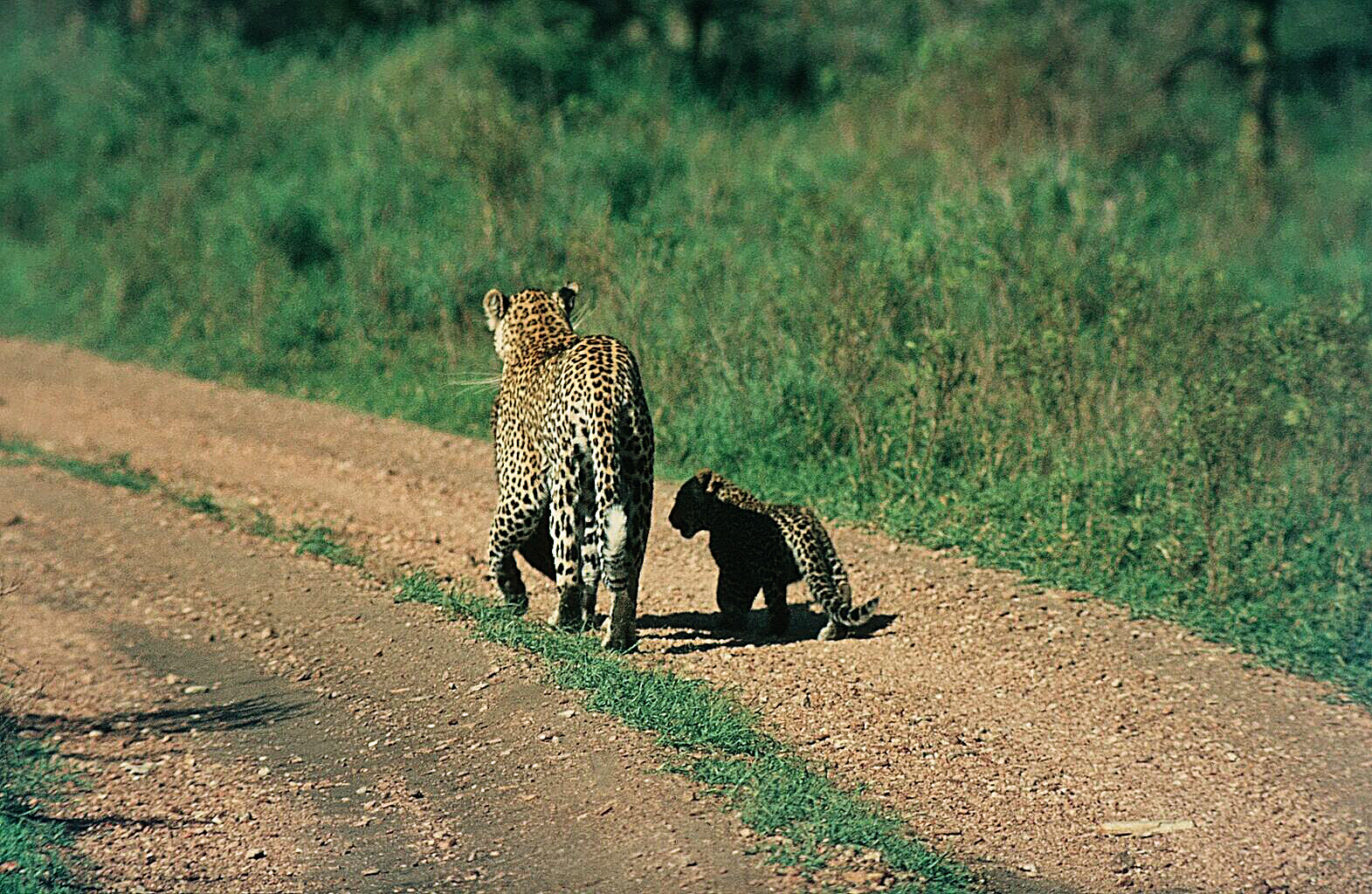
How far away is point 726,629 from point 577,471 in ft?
4.18

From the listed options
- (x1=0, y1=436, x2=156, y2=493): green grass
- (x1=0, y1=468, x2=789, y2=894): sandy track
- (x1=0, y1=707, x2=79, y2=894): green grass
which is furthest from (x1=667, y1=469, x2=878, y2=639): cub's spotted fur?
(x1=0, y1=436, x2=156, y2=493): green grass

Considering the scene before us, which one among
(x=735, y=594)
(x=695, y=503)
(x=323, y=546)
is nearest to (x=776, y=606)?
(x=735, y=594)

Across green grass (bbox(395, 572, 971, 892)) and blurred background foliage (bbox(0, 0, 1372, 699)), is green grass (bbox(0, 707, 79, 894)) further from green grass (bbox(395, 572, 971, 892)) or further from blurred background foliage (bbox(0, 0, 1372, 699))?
blurred background foliage (bbox(0, 0, 1372, 699))

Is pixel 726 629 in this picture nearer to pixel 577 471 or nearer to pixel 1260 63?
pixel 577 471

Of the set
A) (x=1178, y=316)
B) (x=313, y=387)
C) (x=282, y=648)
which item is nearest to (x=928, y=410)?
(x=1178, y=316)

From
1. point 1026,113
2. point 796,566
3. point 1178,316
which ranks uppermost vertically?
point 1026,113

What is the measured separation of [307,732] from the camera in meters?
6.43

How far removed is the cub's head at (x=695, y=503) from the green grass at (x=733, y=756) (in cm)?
86

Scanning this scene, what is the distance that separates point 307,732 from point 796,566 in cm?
237

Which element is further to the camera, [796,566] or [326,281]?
[326,281]

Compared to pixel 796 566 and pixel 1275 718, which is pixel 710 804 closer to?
pixel 796 566

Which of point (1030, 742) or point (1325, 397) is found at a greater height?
point (1325, 397)

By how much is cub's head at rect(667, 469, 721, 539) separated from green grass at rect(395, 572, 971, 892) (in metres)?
0.86

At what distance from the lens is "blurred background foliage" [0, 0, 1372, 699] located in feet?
29.2
